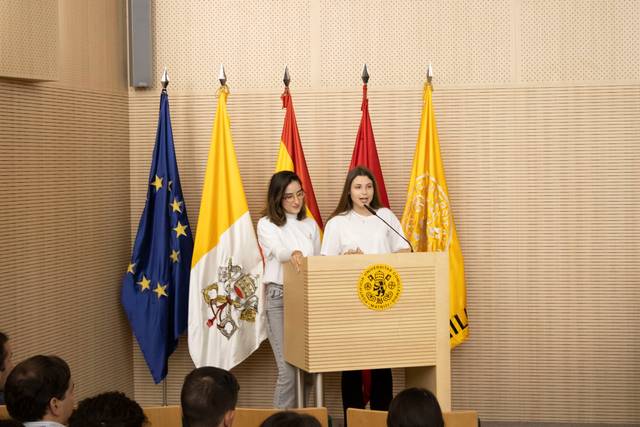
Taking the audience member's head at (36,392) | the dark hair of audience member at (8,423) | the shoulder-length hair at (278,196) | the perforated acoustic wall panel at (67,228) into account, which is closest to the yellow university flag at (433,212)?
the shoulder-length hair at (278,196)

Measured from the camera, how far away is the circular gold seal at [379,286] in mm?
4320

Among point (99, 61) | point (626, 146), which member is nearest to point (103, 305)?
point (99, 61)

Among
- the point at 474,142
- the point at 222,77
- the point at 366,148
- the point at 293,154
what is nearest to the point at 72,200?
the point at 222,77

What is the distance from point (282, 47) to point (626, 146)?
2324 mm

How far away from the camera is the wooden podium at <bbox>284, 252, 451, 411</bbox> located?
14.1 feet

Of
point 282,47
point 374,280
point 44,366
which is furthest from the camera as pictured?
point 282,47

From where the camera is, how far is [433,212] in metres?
5.64

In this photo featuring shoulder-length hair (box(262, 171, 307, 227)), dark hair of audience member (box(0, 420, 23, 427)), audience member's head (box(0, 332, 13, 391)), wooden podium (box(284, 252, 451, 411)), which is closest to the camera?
dark hair of audience member (box(0, 420, 23, 427))

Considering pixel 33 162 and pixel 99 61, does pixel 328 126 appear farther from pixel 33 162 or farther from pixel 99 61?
pixel 33 162

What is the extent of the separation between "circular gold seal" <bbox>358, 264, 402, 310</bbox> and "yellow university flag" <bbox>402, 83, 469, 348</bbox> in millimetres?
1306

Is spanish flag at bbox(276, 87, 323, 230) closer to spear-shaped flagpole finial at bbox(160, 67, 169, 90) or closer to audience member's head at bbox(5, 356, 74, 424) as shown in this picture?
spear-shaped flagpole finial at bbox(160, 67, 169, 90)

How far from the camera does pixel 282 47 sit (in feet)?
19.7

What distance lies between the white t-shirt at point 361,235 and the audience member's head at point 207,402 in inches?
95.0

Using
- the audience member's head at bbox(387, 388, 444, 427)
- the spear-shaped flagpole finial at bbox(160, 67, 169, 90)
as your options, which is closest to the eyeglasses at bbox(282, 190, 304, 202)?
the spear-shaped flagpole finial at bbox(160, 67, 169, 90)
